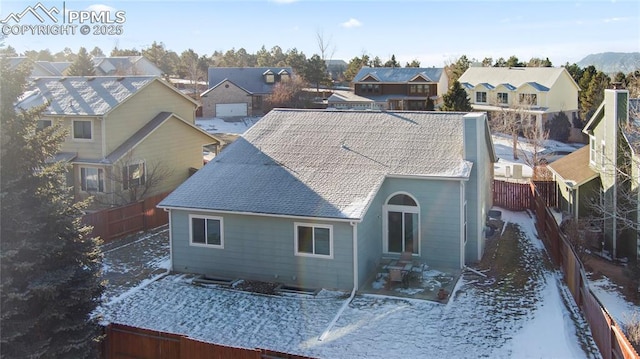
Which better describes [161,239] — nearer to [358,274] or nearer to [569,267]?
[358,274]

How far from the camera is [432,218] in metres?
20.8

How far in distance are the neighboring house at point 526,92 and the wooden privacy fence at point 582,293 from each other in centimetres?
3377

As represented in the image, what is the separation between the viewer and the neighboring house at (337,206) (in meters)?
19.1

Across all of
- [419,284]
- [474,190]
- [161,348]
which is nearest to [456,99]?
[474,190]

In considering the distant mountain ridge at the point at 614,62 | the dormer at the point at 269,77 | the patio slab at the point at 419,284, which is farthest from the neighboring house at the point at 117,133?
the dormer at the point at 269,77

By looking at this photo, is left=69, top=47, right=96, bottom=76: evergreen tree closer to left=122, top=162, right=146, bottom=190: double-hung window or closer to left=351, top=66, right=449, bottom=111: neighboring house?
left=351, top=66, right=449, bottom=111: neighboring house

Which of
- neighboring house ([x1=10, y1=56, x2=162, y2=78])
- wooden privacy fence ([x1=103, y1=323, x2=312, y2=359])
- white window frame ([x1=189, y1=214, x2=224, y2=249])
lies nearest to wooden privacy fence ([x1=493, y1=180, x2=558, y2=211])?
white window frame ([x1=189, y1=214, x2=224, y2=249])

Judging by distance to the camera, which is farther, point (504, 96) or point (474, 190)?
point (504, 96)

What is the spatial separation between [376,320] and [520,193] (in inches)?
667

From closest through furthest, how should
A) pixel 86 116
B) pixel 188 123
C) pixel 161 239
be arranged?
pixel 161 239
pixel 86 116
pixel 188 123

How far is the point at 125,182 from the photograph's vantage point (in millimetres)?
29531

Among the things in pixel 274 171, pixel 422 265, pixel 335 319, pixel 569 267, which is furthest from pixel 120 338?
pixel 569 267

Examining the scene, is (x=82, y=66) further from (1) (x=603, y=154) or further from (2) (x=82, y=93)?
(1) (x=603, y=154)

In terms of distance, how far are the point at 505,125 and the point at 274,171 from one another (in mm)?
36717
